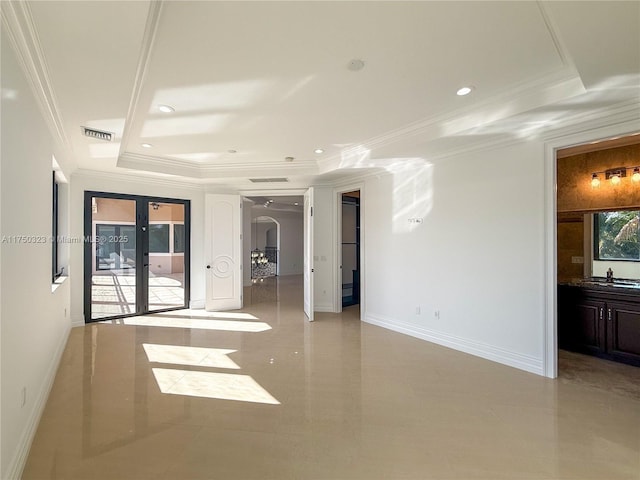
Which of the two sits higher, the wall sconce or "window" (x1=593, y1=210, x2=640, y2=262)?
the wall sconce

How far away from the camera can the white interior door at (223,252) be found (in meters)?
6.59

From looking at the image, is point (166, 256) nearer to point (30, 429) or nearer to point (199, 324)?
point (199, 324)

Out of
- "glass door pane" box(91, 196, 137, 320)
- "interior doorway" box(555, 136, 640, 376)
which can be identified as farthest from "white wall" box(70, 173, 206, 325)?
"interior doorway" box(555, 136, 640, 376)

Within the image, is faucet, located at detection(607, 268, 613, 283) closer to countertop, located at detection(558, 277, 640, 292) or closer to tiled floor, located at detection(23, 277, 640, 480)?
countertop, located at detection(558, 277, 640, 292)

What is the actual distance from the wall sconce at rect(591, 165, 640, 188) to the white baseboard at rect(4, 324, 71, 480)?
6.59 m

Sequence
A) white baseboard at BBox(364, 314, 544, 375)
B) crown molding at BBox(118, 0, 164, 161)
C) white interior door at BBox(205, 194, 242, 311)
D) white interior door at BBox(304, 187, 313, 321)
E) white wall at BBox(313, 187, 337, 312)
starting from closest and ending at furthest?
crown molding at BBox(118, 0, 164, 161), white baseboard at BBox(364, 314, 544, 375), white interior door at BBox(304, 187, 313, 321), white wall at BBox(313, 187, 337, 312), white interior door at BBox(205, 194, 242, 311)

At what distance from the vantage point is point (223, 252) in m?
6.72

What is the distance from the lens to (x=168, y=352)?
4.18m

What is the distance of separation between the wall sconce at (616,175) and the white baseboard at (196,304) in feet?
23.1

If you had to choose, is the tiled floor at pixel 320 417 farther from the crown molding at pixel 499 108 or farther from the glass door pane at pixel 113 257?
the crown molding at pixel 499 108

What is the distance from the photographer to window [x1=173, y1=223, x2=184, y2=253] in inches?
257

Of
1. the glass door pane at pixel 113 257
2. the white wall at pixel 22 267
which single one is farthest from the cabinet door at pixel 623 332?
the glass door pane at pixel 113 257

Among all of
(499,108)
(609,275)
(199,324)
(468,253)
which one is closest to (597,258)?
(609,275)

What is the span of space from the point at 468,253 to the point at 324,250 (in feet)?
9.70
